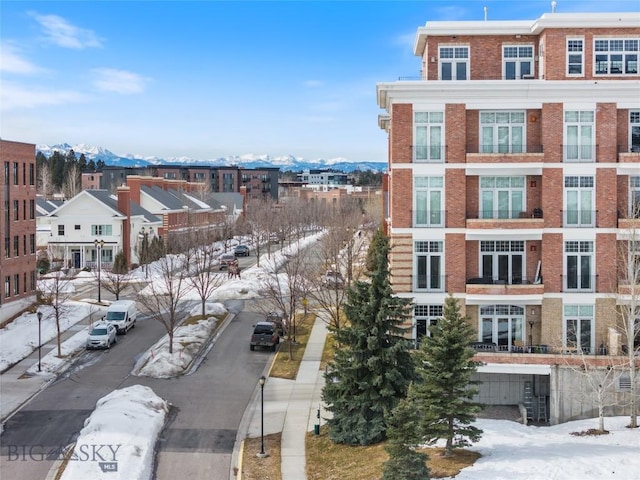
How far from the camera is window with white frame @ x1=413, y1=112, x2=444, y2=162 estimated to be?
23953 mm

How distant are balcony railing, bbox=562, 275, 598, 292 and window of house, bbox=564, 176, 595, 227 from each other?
1860 millimetres

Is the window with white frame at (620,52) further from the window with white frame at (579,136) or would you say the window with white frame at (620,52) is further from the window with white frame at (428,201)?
the window with white frame at (428,201)

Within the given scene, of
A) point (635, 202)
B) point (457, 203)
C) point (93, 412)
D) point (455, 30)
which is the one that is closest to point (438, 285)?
point (457, 203)

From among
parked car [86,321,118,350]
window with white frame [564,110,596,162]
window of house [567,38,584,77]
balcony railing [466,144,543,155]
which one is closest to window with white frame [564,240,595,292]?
window with white frame [564,110,596,162]

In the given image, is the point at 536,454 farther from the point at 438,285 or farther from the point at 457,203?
the point at 457,203

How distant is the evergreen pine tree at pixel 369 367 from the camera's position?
64.0 feet

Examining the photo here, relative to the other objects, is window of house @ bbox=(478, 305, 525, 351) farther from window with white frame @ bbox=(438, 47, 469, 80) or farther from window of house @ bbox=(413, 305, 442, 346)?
window with white frame @ bbox=(438, 47, 469, 80)

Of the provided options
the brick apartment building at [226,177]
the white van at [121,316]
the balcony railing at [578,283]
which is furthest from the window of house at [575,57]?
the brick apartment building at [226,177]

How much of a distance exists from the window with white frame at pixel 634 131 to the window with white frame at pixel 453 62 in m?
5.99

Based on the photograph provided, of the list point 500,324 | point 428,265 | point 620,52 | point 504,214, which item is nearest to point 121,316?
point 428,265

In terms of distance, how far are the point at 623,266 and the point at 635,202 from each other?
234cm

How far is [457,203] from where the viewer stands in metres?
24.0

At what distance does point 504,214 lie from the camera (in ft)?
79.2

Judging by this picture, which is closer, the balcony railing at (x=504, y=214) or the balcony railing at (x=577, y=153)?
the balcony railing at (x=577, y=153)
